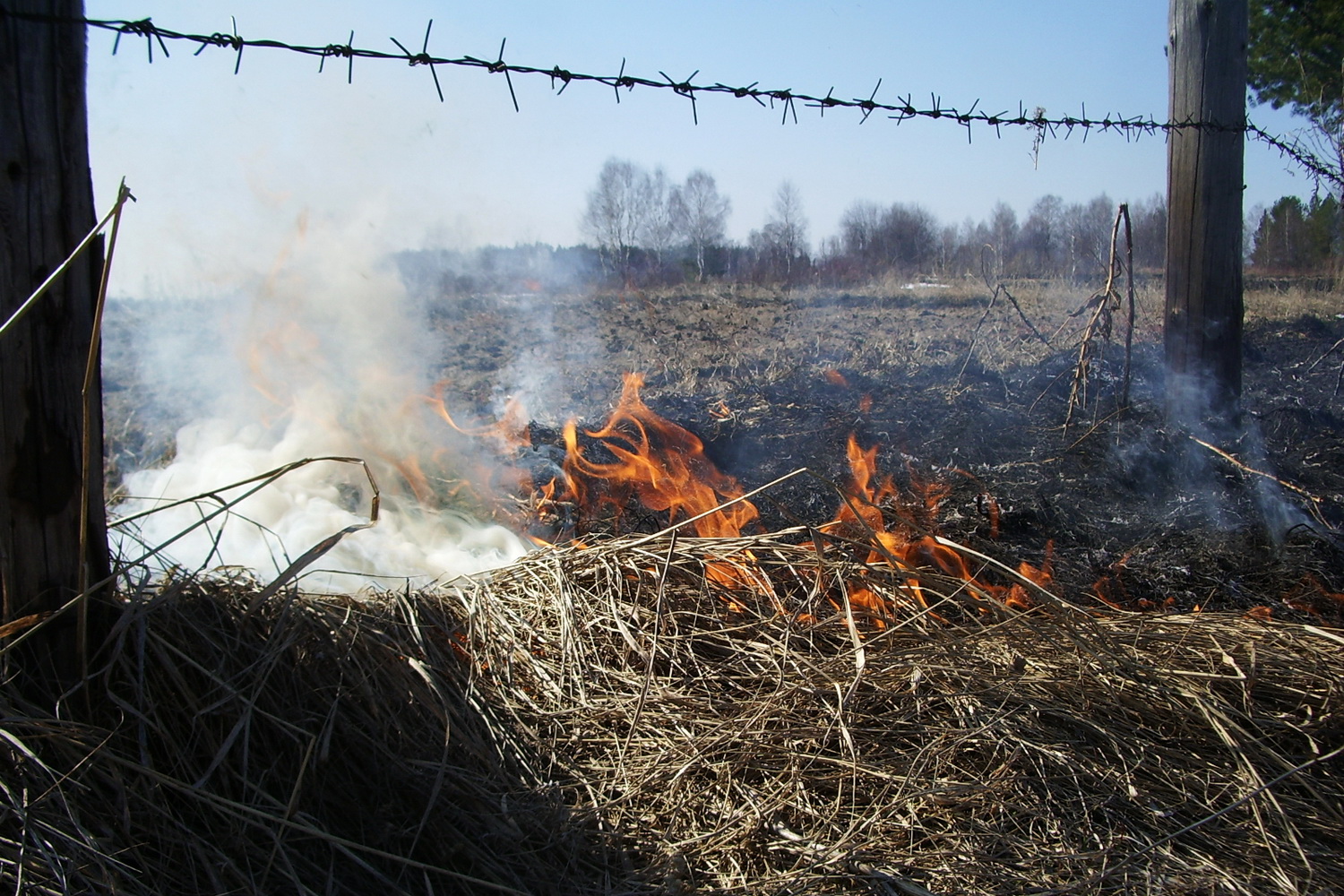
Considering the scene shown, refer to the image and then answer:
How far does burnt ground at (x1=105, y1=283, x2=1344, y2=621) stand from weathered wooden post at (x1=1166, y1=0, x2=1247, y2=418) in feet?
1.52

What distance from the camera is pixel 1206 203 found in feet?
16.5

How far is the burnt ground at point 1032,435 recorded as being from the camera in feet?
15.1

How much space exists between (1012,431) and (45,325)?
245 inches

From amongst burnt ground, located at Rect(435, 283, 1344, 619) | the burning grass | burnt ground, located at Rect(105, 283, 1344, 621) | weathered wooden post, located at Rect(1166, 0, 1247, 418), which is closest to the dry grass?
burnt ground, located at Rect(105, 283, 1344, 621)

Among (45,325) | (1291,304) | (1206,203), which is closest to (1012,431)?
(1206,203)

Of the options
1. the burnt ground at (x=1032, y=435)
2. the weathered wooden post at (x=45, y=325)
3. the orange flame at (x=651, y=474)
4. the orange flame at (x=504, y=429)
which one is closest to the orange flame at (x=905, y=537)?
the burnt ground at (x=1032, y=435)

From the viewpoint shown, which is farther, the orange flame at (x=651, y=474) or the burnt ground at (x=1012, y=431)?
the orange flame at (x=651, y=474)

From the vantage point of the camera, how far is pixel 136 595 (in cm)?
211

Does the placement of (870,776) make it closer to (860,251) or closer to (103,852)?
(103,852)

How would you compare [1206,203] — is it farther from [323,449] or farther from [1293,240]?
[1293,240]

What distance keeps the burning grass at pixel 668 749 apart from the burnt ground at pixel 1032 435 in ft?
2.42

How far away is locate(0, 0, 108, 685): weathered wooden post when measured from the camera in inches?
71.2

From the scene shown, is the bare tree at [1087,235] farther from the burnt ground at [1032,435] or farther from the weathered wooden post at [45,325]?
the weathered wooden post at [45,325]

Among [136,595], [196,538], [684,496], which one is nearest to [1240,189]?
[684,496]
